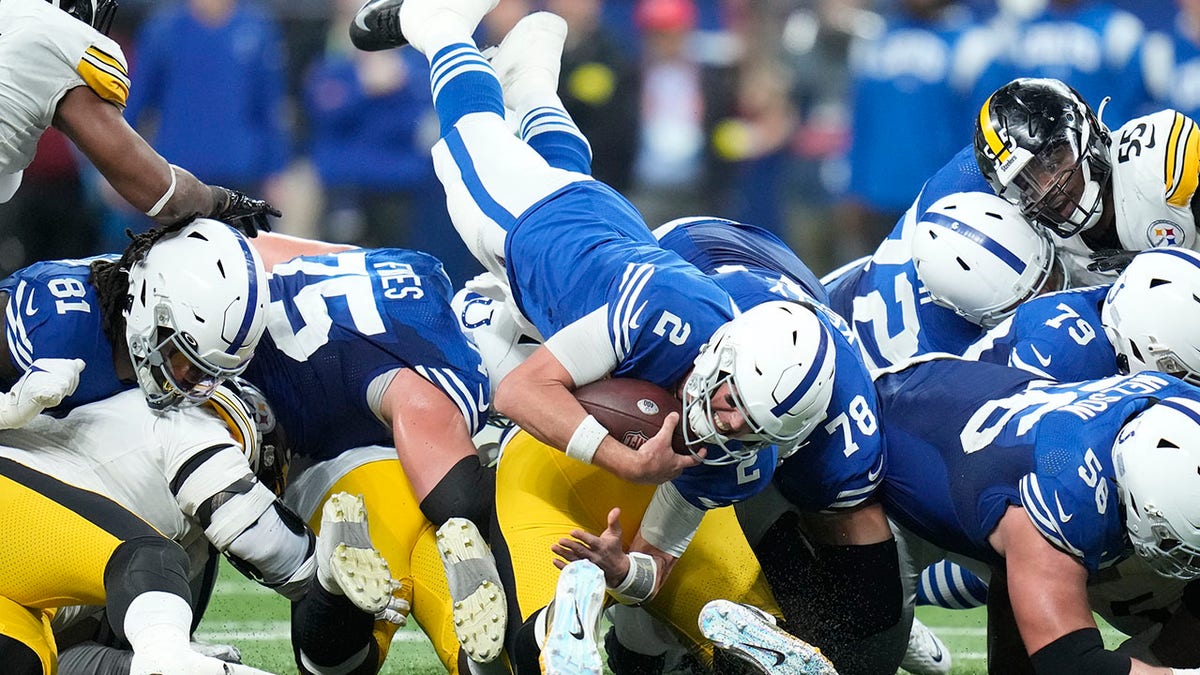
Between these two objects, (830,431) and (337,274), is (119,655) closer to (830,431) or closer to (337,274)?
(337,274)

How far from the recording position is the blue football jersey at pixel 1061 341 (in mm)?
4938

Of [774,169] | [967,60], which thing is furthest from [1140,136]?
[774,169]

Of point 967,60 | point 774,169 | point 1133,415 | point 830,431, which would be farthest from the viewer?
point 774,169

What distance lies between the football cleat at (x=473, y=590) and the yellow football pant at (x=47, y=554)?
806 millimetres

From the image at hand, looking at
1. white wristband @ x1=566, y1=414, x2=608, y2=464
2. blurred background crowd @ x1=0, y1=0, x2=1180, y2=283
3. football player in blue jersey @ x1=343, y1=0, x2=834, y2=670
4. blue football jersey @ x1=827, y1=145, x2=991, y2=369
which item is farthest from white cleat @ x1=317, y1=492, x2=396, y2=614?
blurred background crowd @ x1=0, y1=0, x2=1180, y2=283

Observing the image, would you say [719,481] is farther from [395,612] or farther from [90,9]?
[90,9]

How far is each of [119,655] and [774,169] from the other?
6617 millimetres

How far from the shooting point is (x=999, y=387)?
4.66 meters

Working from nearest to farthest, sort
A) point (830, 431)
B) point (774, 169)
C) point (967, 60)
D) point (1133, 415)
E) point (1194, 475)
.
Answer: point (1194, 475) < point (1133, 415) < point (830, 431) < point (967, 60) < point (774, 169)

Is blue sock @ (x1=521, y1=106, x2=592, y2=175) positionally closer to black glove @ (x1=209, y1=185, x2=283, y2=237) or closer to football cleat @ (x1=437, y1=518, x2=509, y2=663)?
black glove @ (x1=209, y1=185, x2=283, y2=237)

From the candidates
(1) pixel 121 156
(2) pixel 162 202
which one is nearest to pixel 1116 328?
(2) pixel 162 202

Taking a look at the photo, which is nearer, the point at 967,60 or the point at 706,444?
the point at 706,444

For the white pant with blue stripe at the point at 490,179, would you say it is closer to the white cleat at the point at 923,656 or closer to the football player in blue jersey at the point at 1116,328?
the football player in blue jersey at the point at 1116,328

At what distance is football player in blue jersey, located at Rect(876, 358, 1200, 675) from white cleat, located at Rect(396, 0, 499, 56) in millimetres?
2130
